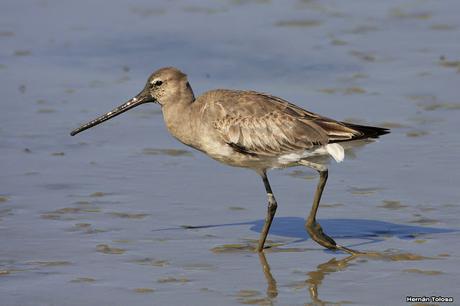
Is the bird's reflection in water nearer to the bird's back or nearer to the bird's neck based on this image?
the bird's back

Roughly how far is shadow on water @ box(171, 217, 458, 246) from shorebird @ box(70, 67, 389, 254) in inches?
13.6

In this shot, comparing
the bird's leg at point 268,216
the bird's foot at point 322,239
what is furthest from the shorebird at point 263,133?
the bird's foot at point 322,239

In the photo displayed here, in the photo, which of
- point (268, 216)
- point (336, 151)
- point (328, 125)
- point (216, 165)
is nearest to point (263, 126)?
point (328, 125)

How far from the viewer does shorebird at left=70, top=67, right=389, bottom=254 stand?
9008 millimetres

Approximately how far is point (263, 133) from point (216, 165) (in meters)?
1.82

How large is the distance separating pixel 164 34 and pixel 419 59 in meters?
3.19

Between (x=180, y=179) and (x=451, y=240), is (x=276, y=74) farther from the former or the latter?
(x=451, y=240)

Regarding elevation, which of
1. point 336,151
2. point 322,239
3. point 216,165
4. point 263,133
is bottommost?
point 322,239

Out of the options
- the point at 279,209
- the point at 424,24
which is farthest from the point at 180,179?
the point at 424,24

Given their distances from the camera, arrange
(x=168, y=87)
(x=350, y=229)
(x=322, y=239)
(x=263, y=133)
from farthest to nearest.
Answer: (x=168, y=87) < (x=350, y=229) < (x=263, y=133) < (x=322, y=239)

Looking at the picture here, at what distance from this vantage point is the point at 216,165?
35.6ft

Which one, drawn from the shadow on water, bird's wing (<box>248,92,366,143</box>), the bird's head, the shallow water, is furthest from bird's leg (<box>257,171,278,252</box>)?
the bird's head

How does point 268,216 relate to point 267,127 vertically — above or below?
below

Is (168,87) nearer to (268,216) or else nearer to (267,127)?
(267,127)
